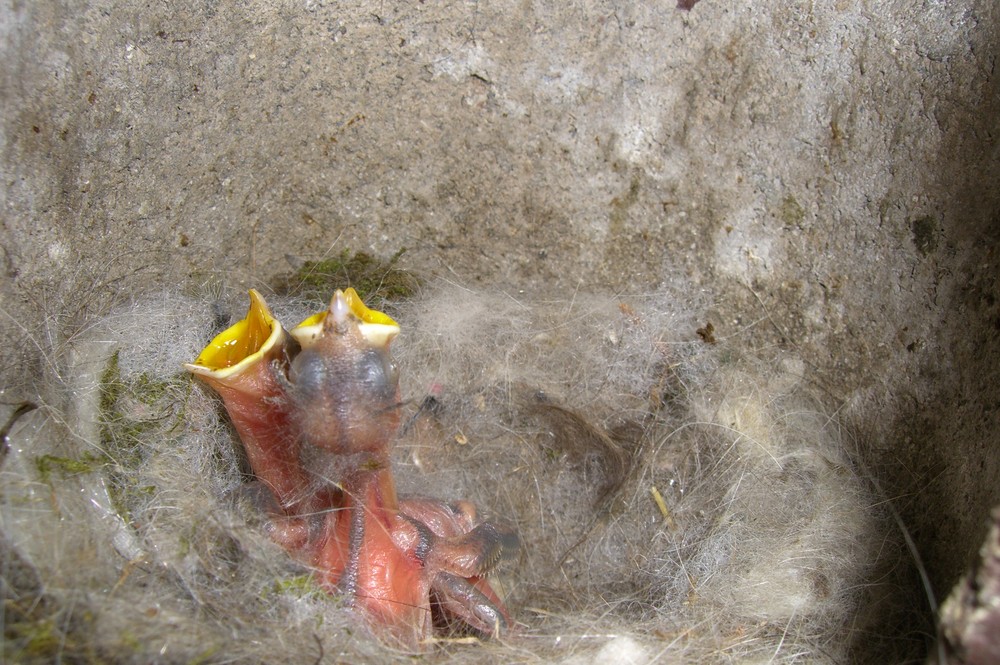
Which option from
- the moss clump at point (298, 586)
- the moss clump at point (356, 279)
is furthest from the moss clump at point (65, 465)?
the moss clump at point (356, 279)

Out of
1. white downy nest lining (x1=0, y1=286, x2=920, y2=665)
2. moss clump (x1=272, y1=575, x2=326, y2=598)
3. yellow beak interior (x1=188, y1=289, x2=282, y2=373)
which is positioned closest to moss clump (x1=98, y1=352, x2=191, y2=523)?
white downy nest lining (x1=0, y1=286, x2=920, y2=665)

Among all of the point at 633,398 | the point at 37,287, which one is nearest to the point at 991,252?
the point at 633,398

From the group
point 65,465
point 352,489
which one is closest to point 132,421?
point 65,465

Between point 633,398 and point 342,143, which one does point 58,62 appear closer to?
point 342,143

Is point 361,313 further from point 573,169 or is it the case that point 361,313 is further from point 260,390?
point 573,169

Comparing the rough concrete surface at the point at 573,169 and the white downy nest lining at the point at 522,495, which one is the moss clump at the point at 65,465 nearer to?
the white downy nest lining at the point at 522,495

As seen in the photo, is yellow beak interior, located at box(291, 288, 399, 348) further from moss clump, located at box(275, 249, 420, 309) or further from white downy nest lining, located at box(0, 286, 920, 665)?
moss clump, located at box(275, 249, 420, 309)

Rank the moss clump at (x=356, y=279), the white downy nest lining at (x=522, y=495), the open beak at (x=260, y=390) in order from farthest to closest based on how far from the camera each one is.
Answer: the moss clump at (x=356, y=279), the open beak at (x=260, y=390), the white downy nest lining at (x=522, y=495)
